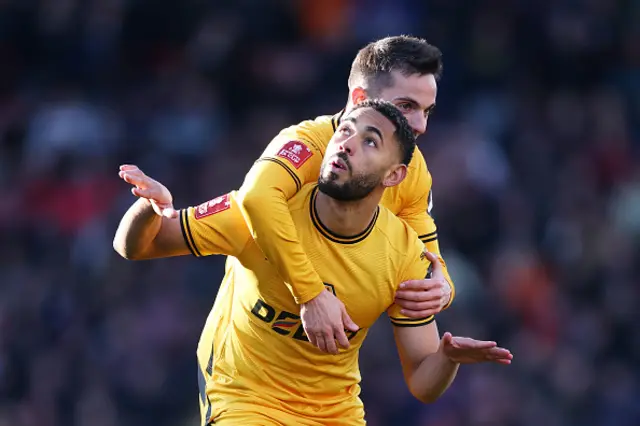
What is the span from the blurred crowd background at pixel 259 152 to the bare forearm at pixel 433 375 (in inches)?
174

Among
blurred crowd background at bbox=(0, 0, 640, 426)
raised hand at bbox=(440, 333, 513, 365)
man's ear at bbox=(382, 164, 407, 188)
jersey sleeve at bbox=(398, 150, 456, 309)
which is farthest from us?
blurred crowd background at bbox=(0, 0, 640, 426)

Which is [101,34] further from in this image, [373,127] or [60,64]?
[373,127]

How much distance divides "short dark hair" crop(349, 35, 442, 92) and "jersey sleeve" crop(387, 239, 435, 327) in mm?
838

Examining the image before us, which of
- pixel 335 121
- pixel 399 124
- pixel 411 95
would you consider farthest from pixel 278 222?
pixel 411 95

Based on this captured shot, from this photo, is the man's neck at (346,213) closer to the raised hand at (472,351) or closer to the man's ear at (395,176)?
the man's ear at (395,176)

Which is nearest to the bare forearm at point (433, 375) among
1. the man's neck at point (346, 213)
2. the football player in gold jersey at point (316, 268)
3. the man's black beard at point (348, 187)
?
the football player in gold jersey at point (316, 268)

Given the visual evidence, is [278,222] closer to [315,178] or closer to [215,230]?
[215,230]

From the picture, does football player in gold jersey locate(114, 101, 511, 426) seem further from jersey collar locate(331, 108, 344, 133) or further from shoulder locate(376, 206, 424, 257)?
jersey collar locate(331, 108, 344, 133)

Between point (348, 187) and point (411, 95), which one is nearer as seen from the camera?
point (348, 187)

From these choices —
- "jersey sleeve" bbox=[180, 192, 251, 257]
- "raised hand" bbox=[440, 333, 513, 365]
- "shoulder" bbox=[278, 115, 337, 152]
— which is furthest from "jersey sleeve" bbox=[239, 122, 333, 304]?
"raised hand" bbox=[440, 333, 513, 365]

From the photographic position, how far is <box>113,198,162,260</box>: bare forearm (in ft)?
16.6

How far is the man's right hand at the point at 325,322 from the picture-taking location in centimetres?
489

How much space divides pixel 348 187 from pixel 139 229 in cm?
88

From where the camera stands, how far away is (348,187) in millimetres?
4965
